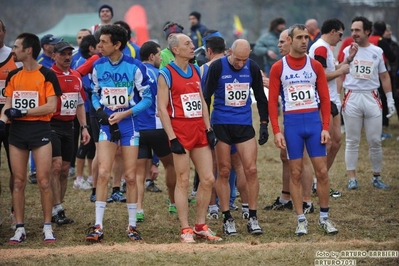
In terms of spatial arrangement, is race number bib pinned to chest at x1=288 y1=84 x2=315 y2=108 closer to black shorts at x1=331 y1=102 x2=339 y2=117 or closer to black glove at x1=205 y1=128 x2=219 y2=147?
black glove at x1=205 y1=128 x2=219 y2=147

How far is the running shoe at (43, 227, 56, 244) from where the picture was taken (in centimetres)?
862

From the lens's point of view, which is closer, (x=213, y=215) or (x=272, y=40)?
(x=213, y=215)

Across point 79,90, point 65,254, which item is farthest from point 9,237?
point 79,90

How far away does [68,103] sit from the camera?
962 cm

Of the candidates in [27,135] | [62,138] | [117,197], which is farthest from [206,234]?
[117,197]

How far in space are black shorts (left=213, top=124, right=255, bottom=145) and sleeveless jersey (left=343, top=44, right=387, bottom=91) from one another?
11.2 ft

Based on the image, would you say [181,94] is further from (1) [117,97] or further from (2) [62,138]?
(2) [62,138]

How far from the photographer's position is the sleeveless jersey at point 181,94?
8305mm

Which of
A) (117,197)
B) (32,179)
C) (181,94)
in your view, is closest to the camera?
(181,94)

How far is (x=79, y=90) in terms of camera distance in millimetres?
9703

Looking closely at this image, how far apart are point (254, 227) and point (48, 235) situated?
2.36m

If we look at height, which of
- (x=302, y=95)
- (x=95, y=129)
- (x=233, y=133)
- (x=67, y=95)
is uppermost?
(x=67, y=95)

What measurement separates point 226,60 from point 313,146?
4.68 ft

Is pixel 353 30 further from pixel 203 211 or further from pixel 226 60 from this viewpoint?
pixel 203 211
